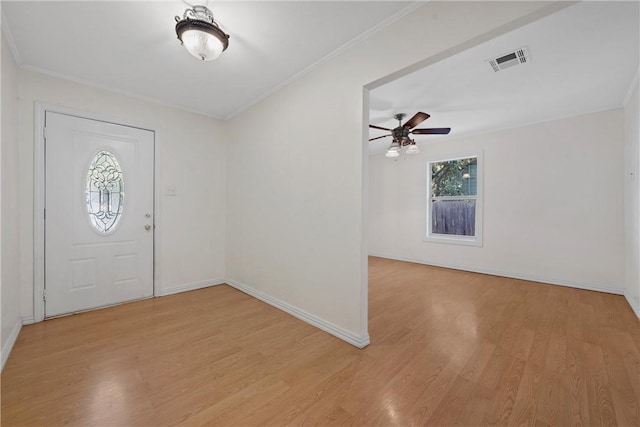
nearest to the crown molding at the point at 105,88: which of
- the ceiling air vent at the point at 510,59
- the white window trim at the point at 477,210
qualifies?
the ceiling air vent at the point at 510,59

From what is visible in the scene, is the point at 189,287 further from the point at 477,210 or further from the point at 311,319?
the point at 477,210

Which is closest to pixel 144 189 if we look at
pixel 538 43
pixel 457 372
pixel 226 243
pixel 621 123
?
pixel 226 243

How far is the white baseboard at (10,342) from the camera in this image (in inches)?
77.9

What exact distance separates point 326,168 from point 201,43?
4.57 feet

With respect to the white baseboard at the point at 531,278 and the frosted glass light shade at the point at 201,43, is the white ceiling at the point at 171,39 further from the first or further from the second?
the white baseboard at the point at 531,278

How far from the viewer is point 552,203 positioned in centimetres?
414

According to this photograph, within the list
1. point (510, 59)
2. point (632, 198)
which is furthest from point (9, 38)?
point (632, 198)

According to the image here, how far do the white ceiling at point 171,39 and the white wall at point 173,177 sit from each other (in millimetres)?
221

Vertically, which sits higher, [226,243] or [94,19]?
[94,19]

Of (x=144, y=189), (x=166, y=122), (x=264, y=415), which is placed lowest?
(x=264, y=415)

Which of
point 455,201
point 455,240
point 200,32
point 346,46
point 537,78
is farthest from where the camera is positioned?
point 455,201

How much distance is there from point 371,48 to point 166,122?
2908 millimetres

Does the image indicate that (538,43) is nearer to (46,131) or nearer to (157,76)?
(157,76)

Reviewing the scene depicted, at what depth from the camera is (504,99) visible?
3424 millimetres
